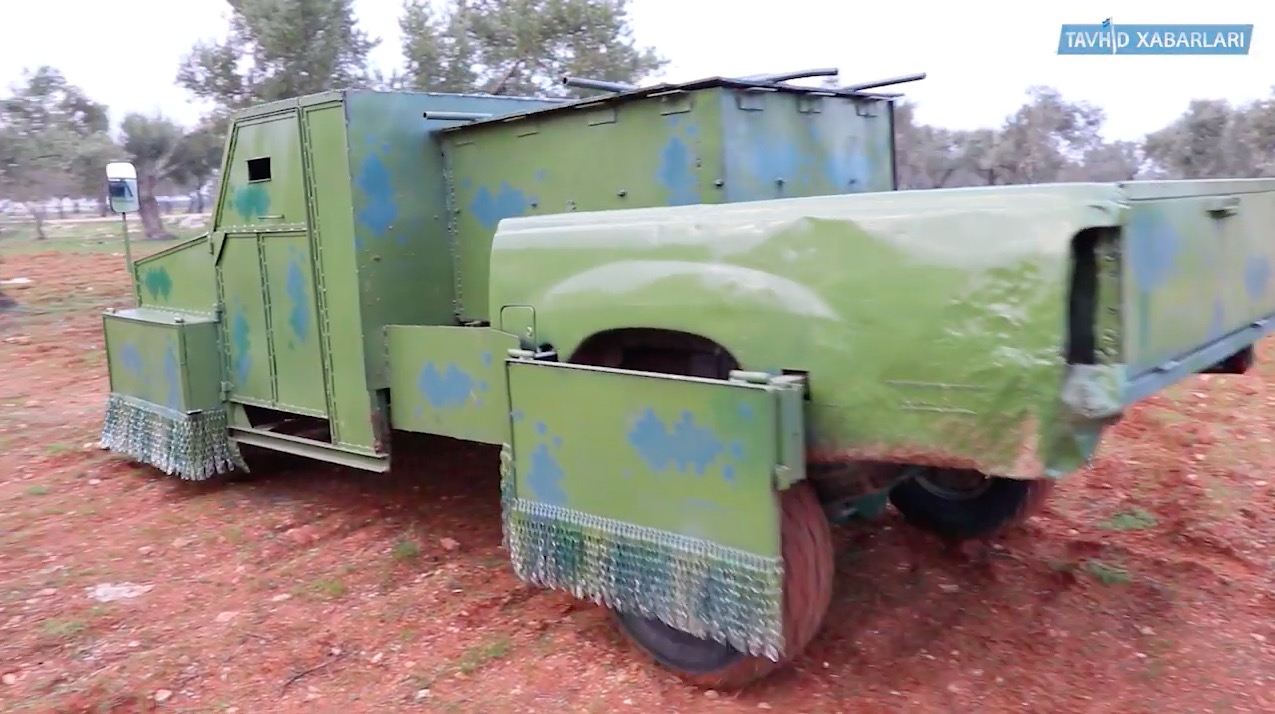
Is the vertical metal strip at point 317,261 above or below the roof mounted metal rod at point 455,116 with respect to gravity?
below

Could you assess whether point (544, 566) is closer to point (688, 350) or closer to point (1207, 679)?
point (688, 350)

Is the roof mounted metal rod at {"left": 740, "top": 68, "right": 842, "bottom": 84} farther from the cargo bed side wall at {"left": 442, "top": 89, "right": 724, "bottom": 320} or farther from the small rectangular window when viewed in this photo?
the small rectangular window

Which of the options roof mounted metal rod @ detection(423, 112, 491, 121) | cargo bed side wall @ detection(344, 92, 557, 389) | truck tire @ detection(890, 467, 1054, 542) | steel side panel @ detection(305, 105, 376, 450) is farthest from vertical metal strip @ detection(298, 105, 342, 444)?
truck tire @ detection(890, 467, 1054, 542)

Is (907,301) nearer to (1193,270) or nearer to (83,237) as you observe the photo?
(1193,270)

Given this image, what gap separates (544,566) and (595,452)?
1.69ft

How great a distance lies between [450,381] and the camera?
4.32 m

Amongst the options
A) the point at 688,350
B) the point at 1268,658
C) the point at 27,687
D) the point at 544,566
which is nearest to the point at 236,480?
the point at 27,687

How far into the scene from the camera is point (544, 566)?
146 inches

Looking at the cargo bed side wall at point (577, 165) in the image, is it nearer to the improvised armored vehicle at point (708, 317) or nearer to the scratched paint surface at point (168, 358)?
the improvised armored vehicle at point (708, 317)

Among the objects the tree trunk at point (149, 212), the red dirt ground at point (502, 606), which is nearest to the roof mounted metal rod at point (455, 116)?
the red dirt ground at point (502, 606)

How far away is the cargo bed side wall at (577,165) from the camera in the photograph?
3.83m

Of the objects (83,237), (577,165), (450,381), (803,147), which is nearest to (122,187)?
(450,381)

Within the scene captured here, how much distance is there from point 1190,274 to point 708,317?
1363mm

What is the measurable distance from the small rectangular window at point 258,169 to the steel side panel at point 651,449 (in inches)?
91.9
